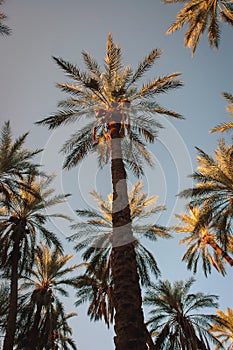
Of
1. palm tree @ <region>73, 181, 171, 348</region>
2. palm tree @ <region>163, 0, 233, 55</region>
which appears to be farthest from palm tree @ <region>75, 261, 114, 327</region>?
palm tree @ <region>163, 0, 233, 55</region>

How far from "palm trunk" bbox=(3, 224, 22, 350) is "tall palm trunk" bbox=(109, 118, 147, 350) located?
8399mm

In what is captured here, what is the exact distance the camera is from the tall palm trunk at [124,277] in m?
6.36

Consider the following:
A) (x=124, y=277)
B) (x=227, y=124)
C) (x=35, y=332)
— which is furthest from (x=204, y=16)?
(x=35, y=332)

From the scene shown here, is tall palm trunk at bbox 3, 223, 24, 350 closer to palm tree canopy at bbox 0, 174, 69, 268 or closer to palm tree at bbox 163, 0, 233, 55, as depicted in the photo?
palm tree canopy at bbox 0, 174, 69, 268

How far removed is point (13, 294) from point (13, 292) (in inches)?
3.8

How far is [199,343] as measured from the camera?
18.8 metres

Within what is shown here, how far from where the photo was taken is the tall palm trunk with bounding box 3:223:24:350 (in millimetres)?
14133

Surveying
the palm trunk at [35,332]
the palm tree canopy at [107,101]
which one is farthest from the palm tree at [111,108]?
the palm trunk at [35,332]

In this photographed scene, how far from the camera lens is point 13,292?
50.3 feet

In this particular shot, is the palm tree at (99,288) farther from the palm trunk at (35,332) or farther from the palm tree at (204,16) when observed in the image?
the palm tree at (204,16)

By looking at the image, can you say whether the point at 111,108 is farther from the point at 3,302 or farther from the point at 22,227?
the point at 3,302

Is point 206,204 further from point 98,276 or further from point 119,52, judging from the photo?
point 119,52

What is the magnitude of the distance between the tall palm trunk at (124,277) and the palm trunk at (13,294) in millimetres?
8399

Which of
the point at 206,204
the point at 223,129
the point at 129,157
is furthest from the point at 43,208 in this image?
the point at 223,129
